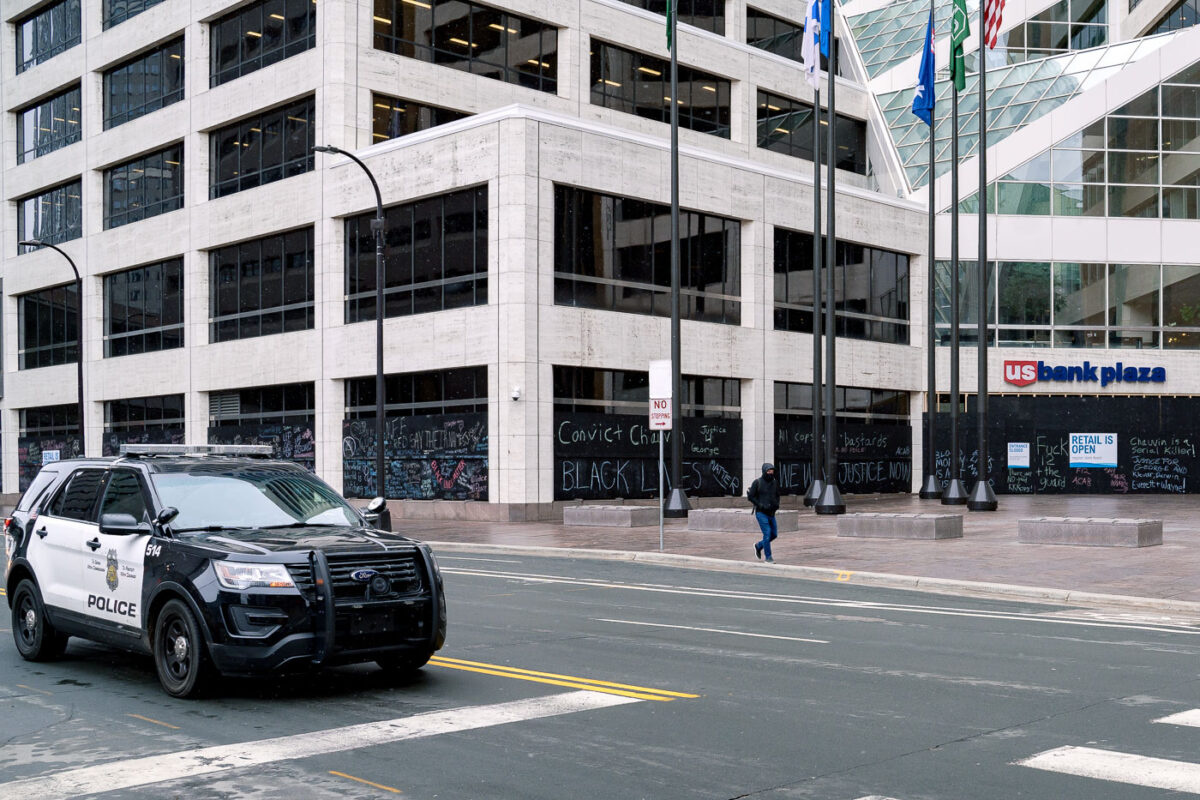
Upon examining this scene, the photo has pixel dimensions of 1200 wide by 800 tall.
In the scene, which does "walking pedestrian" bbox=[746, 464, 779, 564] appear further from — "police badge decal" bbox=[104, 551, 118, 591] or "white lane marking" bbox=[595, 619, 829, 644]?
"police badge decal" bbox=[104, 551, 118, 591]

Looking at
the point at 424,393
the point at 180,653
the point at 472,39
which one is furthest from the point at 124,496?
the point at 472,39

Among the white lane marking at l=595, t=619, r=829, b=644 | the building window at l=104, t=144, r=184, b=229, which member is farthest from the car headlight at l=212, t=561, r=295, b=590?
the building window at l=104, t=144, r=184, b=229

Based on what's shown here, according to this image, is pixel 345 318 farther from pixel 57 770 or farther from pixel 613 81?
pixel 57 770

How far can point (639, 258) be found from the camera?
3634 cm

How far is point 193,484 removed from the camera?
9875 mm

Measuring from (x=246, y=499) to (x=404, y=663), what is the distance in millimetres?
1810

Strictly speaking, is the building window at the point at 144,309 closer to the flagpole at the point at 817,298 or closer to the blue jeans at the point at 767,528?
the flagpole at the point at 817,298

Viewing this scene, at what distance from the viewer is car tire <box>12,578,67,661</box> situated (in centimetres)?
1060

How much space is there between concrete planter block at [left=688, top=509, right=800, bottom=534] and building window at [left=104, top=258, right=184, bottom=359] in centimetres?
2386

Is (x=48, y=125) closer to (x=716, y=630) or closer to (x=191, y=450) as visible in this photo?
(x=191, y=450)

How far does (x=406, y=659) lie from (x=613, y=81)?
118ft

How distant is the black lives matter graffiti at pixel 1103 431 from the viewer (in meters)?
45.2

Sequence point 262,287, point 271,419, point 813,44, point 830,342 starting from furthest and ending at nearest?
point 262,287 < point 271,419 < point 813,44 < point 830,342

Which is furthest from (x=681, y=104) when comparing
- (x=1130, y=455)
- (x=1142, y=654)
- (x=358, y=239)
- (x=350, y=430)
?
(x=1142, y=654)
